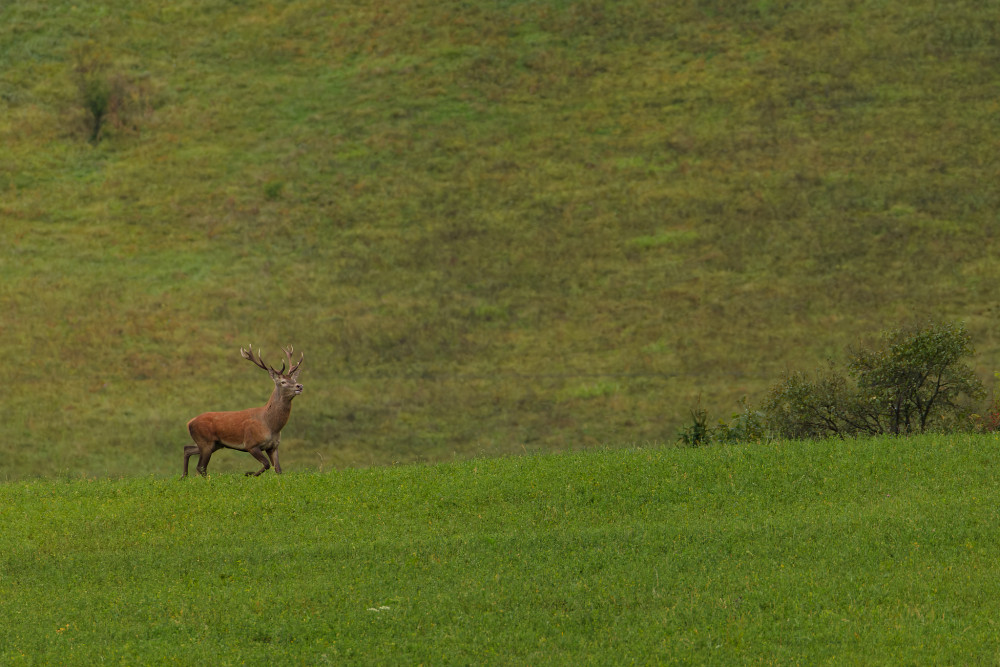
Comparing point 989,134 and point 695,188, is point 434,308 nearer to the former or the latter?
point 695,188

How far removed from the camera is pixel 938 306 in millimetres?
59281

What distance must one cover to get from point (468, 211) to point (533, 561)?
181 ft

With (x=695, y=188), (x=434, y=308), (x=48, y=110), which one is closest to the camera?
(x=434, y=308)

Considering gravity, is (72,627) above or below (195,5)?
below

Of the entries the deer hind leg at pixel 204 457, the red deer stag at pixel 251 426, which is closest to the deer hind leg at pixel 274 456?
the red deer stag at pixel 251 426

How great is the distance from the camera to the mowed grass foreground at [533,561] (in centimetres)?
1522

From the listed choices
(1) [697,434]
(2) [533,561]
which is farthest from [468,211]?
(2) [533,561]

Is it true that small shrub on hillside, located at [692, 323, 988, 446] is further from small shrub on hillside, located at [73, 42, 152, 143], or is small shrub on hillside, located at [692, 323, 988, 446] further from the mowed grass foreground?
small shrub on hillside, located at [73, 42, 152, 143]

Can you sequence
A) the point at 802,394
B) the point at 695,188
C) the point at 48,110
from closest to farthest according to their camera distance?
1. the point at 802,394
2. the point at 695,188
3. the point at 48,110

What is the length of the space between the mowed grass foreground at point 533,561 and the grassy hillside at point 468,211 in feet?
97.5

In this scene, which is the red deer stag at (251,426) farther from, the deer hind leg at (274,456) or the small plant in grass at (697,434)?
the small plant in grass at (697,434)

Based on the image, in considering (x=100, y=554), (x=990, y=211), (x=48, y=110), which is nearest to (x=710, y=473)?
(x=100, y=554)

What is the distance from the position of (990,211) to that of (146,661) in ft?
202

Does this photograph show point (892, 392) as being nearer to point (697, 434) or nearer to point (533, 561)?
point (697, 434)
